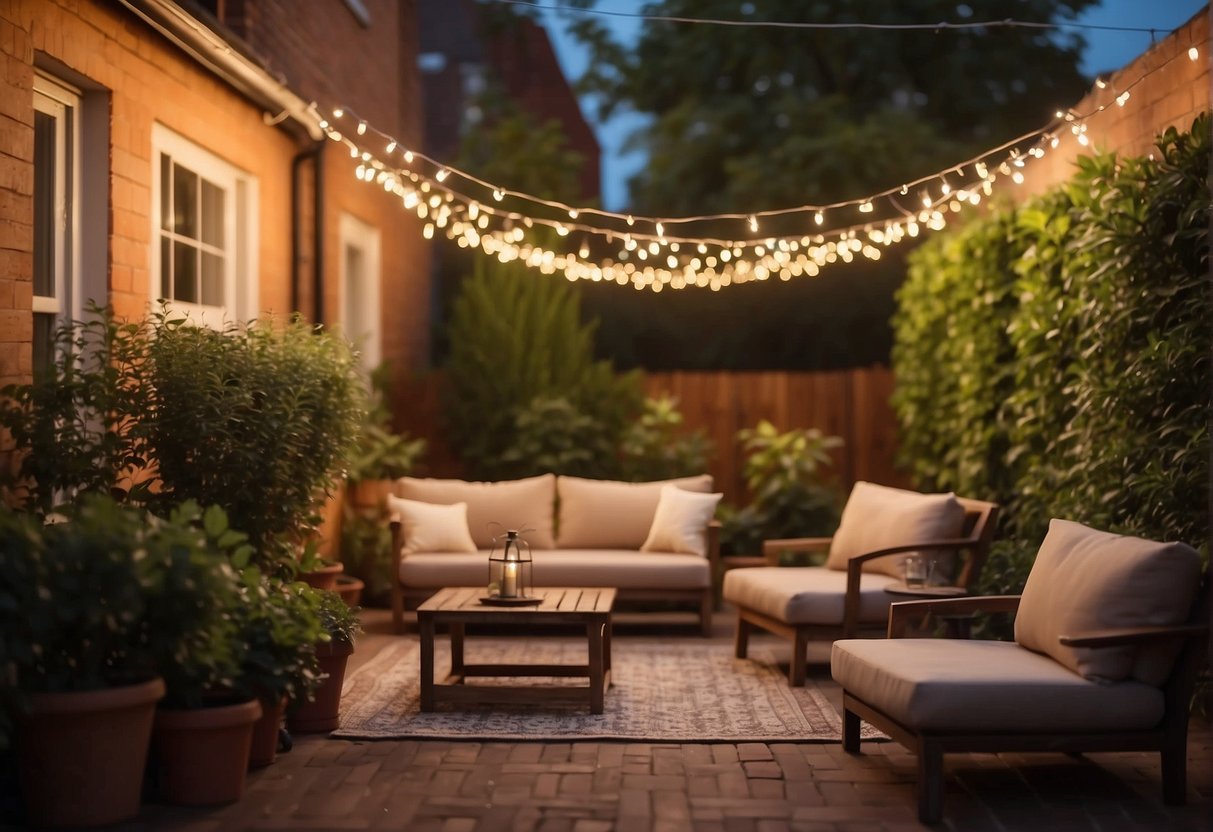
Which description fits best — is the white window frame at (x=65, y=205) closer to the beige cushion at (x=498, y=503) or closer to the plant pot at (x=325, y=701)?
the plant pot at (x=325, y=701)

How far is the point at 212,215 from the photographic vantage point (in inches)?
279

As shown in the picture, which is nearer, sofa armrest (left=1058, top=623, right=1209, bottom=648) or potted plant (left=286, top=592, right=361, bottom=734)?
sofa armrest (left=1058, top=623, right=1209, bottom=648)

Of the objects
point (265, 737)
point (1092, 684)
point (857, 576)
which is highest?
point (857, 576)

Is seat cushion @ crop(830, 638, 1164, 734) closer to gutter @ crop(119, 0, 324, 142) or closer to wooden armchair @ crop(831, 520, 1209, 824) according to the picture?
wooden armchair @ crop(831, 520, 1209, 824)

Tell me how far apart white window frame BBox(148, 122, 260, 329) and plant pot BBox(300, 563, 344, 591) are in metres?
1.32

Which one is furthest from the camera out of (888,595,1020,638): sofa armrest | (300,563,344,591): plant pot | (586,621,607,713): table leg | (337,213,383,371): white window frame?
(337,213,383,371): white window frame

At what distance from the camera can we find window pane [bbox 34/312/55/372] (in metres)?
5.31

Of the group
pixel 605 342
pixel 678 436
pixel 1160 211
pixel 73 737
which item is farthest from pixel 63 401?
pixel 605 342

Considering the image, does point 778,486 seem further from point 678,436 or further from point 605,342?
point 605,342

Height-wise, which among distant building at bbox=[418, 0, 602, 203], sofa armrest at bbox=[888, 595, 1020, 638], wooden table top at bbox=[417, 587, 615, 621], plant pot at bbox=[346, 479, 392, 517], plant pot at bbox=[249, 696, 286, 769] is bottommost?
plant pot at bbox=[249, 696, 286, 769]

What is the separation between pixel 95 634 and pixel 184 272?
3167 mm

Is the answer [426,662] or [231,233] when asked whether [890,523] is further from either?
[231,233]

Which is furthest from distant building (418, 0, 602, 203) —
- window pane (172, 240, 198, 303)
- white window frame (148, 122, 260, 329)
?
window pane (172, 240, 198, 303)

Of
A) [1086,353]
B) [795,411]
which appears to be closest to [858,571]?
[1086,353]
